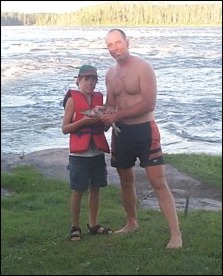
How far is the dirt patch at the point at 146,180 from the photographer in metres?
9.90

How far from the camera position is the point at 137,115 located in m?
5.86

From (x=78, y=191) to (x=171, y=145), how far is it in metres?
10.2

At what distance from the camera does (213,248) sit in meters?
5.48

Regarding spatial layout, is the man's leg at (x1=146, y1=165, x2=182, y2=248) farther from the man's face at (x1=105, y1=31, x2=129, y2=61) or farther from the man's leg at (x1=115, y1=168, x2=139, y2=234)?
the man's face at (x1=105, y1=31, x2=129, y2=61)

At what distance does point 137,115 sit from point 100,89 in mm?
14529

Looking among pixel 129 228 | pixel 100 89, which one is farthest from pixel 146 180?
pixel 100 89

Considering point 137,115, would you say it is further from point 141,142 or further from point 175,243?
point 175,243

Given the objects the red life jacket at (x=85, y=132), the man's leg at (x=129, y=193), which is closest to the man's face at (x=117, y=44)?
the red life jacket at (x=85, y=132)

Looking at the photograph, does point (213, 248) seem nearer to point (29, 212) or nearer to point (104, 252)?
point (104, 252)

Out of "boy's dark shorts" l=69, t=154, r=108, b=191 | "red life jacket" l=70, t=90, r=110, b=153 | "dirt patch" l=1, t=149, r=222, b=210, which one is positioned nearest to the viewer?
"red life jacket" l=70, t=90, r=110, b=153

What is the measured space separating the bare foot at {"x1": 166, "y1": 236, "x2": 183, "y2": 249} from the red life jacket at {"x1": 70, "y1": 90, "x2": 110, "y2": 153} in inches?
39.8

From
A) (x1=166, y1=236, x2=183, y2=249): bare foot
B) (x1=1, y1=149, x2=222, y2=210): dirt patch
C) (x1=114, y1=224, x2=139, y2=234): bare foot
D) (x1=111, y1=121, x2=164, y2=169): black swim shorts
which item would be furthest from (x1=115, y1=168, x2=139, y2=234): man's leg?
(x1=1, y1=149, x2=222, y2=210): dirt patch

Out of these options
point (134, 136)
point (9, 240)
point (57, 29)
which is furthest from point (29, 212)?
point (57, 29)

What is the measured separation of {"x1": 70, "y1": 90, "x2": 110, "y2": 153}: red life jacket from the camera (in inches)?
237
